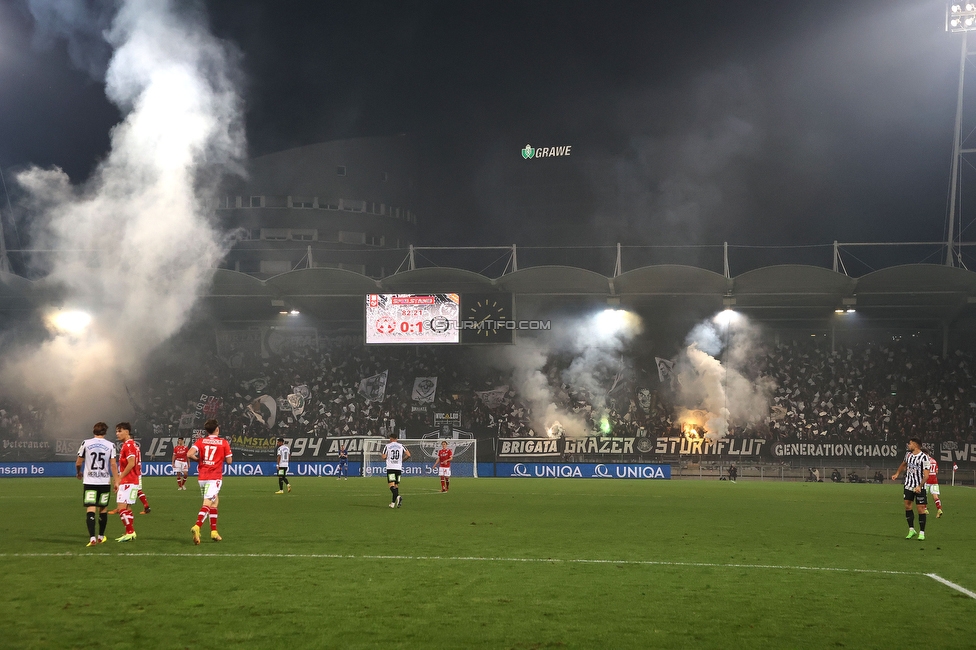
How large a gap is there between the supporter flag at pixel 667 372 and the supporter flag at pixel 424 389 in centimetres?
1383

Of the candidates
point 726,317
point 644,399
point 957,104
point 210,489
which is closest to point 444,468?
point 210,489

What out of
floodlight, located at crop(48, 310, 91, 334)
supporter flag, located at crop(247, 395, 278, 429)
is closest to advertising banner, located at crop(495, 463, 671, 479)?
supporter flag, located at crop(247, 395, 278, 429)

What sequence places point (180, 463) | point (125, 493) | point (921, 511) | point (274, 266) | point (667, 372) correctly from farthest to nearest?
1. point (274, 266)
2. point (667, 372)
3. point (180, 463)
4. point (921, 511)
5. point (125, 493)

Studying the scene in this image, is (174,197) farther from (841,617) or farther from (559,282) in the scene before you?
(841,617)

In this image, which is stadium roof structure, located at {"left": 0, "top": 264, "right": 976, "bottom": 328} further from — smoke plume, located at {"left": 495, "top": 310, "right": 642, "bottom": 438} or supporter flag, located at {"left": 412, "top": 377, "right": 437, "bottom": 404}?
supporter flag, located at {"left": 412, "top": 377, "right": 437, "bottom": 404}

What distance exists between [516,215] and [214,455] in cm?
4756

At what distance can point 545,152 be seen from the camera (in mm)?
57531

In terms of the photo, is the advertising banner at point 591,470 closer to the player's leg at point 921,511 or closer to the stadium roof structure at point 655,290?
the stadium roof structure at point 655,290

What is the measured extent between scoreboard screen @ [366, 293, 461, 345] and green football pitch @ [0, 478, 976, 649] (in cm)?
2541

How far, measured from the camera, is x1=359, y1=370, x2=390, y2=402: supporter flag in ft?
171

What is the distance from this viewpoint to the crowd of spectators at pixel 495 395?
47438 mm

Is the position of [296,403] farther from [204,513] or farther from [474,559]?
[474,559]

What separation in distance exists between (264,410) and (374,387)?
263 inches

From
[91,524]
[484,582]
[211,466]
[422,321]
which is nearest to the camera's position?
[484,582]
